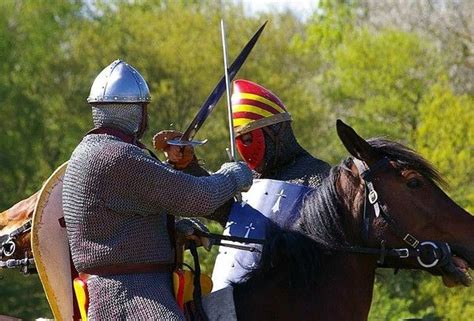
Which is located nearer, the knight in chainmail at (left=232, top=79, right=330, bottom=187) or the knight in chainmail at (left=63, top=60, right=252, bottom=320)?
the knight in chainmail at (left=63, top=60, right=252, bottom=320)

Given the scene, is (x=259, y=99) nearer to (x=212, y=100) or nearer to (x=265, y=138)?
(x=265, y=138)

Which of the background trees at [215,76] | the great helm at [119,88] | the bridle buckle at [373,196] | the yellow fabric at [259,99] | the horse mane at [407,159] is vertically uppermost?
the great helm at [119,88]

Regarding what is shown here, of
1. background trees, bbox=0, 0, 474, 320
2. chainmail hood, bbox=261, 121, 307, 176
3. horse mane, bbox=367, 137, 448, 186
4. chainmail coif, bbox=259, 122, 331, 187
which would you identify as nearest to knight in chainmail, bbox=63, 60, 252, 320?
horse mane, bbox=367, 137, 448, 186

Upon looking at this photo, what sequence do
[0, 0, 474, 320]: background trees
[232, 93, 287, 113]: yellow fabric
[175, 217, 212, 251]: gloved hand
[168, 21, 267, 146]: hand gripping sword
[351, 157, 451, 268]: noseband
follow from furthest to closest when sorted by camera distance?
[0, 0, 474, 320]: background trees < [232, 93, 287, 113]: yellow fabric < [168, 21, 267, 146]: hand gripping sword < [175, 217, 212, 251]: gloved hand < [351, 157, 451, 268]: noseband

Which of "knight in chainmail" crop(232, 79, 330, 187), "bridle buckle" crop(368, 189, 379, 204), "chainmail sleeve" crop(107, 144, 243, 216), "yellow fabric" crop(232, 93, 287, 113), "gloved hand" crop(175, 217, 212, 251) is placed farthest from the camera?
"yellow fabric" crop(232, 93, 287, 113)

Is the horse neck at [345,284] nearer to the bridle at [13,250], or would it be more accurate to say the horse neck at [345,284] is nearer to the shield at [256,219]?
the shield at [256,219]

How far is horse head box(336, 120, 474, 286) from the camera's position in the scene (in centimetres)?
639

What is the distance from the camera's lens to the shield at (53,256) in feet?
21.9

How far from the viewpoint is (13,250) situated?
7.29m

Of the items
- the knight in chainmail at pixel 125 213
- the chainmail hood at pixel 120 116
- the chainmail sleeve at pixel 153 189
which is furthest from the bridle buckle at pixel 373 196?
the chainmail hood at pixel 120 116

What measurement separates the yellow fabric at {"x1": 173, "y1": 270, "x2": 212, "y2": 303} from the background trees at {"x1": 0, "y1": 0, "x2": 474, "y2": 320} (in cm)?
2174

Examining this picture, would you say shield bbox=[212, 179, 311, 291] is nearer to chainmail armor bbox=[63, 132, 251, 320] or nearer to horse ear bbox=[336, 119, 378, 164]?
horse ear bbox=[336, 119, 378, 164]

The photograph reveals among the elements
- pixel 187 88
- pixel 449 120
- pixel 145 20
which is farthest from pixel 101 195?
pixel 145 20

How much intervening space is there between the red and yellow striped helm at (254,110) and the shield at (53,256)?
1.59 meters
